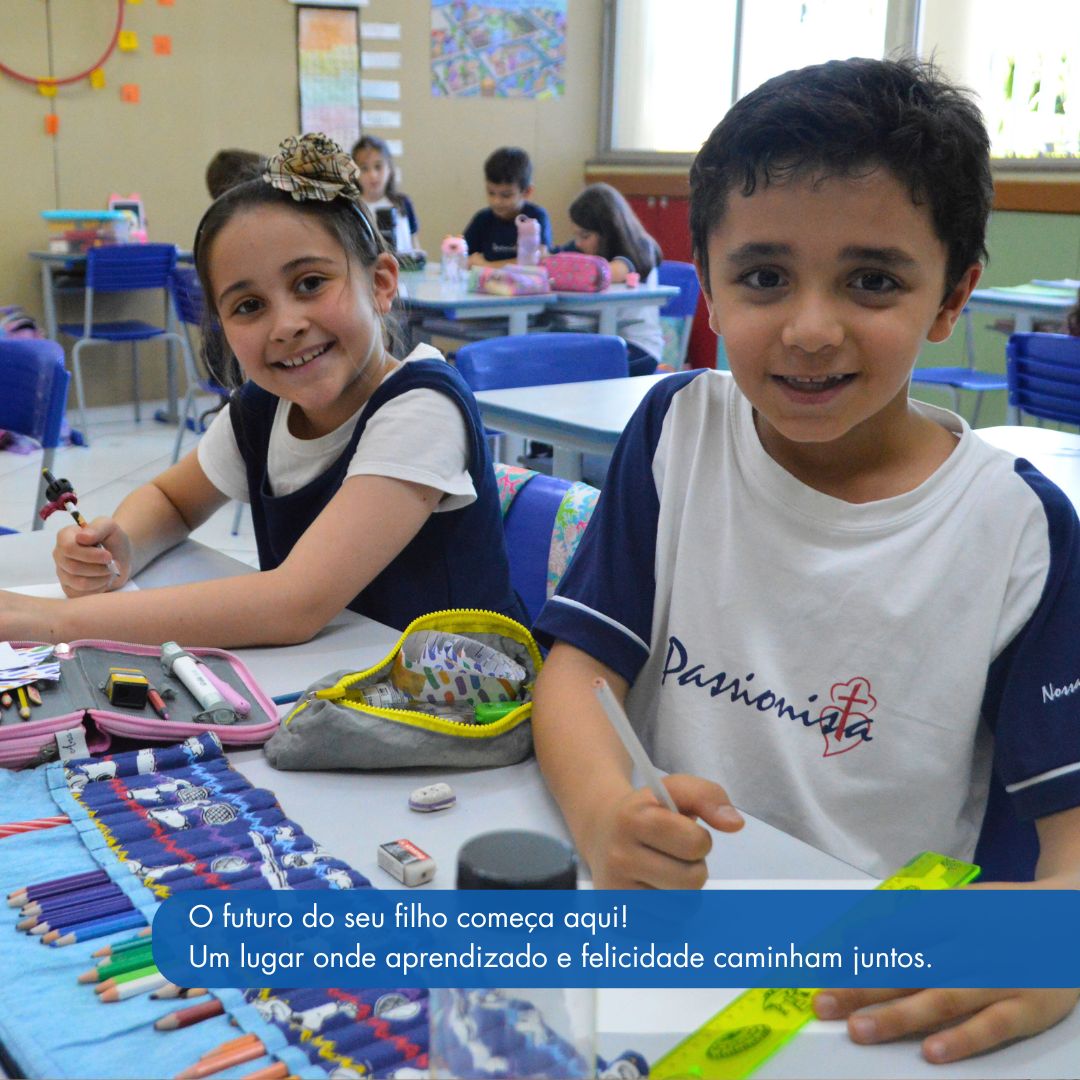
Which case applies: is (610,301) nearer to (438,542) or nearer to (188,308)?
(188,308)

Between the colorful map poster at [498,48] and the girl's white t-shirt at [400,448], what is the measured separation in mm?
6124

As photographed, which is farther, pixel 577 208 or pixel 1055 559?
A: pixel 577 208

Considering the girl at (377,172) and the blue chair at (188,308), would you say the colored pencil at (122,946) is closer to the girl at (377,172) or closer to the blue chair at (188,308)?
the blue chair at (188,308)

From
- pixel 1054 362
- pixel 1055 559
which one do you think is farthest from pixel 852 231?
pixel 1054 362

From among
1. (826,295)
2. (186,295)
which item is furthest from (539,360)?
(186,295)

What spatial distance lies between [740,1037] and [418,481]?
32.8 inches

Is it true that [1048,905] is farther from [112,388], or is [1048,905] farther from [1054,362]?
[112,388]

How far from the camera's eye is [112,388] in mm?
6398

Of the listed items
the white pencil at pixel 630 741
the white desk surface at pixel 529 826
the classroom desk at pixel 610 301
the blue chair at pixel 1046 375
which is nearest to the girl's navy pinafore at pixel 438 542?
the white desk surface at pixel 529 826

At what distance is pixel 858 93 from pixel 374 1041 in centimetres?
73

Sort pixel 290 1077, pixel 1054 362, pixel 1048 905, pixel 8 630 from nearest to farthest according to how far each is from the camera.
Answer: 1. pixel 290 1077
2. pixel 1048 905
3. pixel 8 630
4. pixel 1054 362

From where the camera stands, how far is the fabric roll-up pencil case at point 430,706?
92 cm

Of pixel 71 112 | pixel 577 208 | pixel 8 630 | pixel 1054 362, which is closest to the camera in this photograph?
pixel 8 630

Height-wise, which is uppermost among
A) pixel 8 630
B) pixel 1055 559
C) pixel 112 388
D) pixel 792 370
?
pixel 792 370
